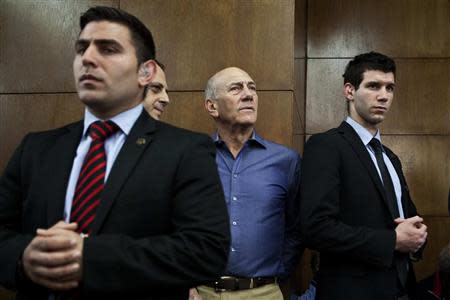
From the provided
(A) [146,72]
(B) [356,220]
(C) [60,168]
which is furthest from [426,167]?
(C) [60,168]

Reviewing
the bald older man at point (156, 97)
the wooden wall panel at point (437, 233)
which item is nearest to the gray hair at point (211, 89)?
the bald older man at point (156, 97)

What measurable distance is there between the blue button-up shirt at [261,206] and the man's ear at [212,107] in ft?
0.67

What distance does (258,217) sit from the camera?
2736 millimetres

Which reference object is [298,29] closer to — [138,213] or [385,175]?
[385,175]

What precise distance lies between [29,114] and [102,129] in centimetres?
204

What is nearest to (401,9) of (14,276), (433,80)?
(433,80)

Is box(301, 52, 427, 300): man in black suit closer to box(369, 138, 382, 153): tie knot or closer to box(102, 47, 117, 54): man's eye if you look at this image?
box(369, 138, 382, 153): tie knot

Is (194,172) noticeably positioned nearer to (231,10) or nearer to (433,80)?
(231,10)

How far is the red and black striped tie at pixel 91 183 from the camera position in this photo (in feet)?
4.94

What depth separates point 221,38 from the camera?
11.2 feet

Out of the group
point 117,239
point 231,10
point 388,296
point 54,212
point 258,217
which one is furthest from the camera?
point 231,10

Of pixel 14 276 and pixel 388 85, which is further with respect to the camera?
pixel 388 85

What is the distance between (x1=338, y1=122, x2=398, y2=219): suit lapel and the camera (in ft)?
8.04

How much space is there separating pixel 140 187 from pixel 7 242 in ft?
1.14
